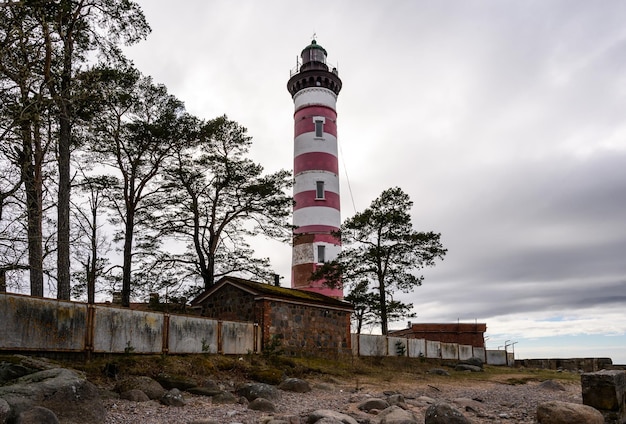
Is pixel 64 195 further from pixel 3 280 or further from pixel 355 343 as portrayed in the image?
pixel 355 343

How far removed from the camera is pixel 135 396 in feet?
35.0

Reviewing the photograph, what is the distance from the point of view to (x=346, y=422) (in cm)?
958

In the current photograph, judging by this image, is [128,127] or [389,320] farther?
[389,320]

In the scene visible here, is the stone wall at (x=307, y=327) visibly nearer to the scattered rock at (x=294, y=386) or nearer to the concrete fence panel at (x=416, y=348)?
the scattered rock at (x=294, y=386)

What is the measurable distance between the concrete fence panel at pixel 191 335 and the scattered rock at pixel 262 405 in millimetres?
5069

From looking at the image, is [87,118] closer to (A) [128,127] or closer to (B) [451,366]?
(A) [128,127]

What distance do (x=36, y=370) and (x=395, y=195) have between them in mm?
23067

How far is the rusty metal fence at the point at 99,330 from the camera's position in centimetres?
1143

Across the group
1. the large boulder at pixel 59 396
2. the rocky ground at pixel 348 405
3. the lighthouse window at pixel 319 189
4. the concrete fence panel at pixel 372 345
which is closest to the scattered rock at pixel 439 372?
the concrete fence panel at pixel 372 345

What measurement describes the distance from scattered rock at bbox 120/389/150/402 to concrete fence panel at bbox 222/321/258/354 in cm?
700

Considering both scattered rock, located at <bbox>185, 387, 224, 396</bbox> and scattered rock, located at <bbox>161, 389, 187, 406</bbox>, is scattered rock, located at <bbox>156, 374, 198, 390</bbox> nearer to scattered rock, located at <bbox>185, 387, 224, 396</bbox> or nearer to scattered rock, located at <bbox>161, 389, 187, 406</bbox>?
scattered rock, located at <bbox>185, 387, 224, 396</bbox>

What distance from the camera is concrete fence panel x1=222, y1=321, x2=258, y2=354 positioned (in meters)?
18.0

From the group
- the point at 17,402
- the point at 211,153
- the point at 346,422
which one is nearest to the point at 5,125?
the point at 17,402

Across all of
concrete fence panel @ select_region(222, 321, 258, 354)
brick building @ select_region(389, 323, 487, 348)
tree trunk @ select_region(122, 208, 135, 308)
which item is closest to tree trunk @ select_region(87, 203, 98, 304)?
tree trunk @ select_region(122, 208, 135, 308)
